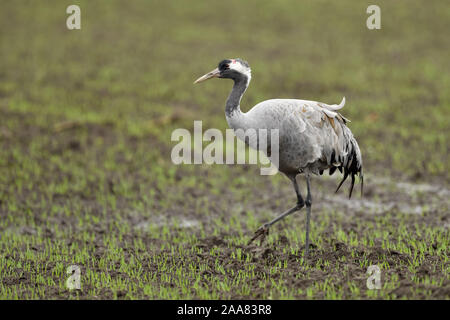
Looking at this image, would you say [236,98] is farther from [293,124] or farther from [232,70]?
[293,124]

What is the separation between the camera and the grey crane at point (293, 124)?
5.86m

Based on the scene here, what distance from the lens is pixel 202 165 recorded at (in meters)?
10.6

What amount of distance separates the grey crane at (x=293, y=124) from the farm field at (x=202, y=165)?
3.18 ft

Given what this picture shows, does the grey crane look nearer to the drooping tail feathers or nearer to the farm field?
the drooping tail feathers

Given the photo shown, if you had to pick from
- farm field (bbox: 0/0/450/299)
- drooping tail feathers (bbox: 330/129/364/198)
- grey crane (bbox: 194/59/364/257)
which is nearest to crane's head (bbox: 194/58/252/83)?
grey crane (bbox: 194/59/364/257)

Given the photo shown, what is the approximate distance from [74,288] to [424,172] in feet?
21.6

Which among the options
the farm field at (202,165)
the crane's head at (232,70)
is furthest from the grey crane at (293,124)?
the farm field at (202,165)

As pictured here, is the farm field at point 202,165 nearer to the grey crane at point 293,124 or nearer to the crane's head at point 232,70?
the grey crane at point 293,124

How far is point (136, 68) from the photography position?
54.9 feet

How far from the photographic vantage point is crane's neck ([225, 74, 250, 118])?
5.84 m

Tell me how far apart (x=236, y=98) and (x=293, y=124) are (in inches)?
25.1

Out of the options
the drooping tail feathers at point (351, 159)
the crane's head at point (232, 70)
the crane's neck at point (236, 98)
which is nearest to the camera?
the crane's neck at point (236, 98)

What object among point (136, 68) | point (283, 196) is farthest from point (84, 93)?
point (283, 196)

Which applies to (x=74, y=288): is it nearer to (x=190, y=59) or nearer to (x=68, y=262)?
(x=68, y=262)
